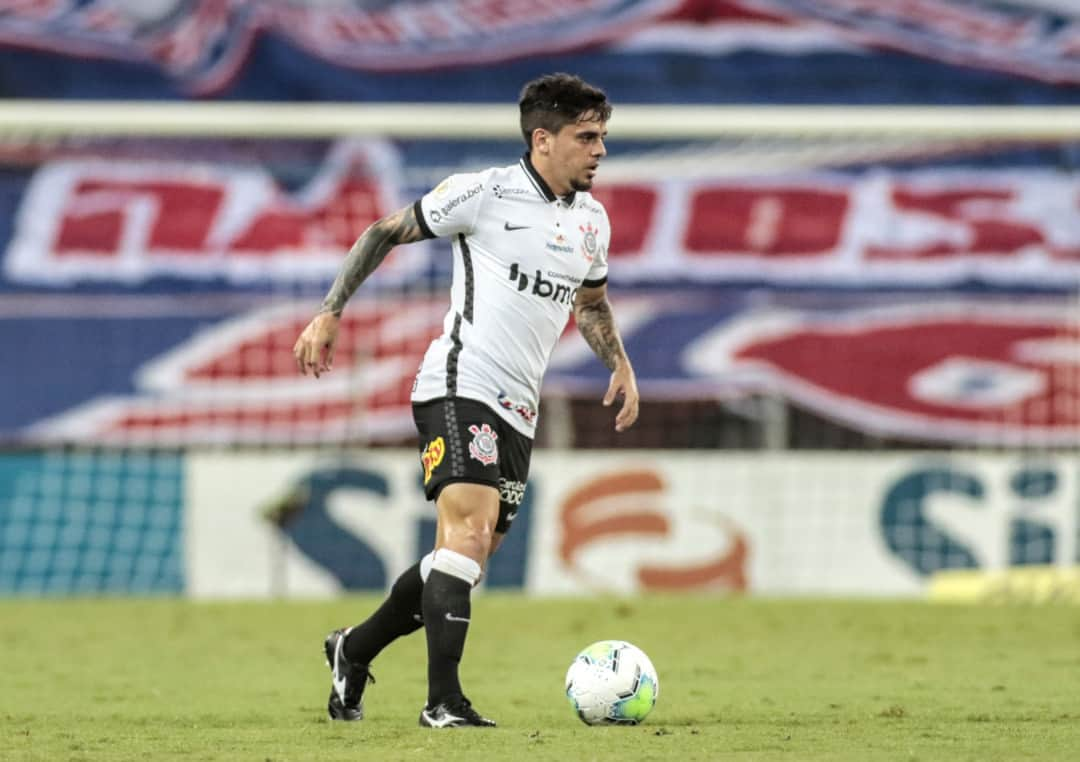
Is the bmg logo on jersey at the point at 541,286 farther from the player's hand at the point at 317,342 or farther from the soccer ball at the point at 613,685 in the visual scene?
the soccer ball at the point at 613,685

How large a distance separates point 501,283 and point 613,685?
151cm

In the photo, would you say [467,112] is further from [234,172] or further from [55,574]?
[55,574]

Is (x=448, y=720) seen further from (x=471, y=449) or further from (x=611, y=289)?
(x=611, y=289)

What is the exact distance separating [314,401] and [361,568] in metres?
1.70

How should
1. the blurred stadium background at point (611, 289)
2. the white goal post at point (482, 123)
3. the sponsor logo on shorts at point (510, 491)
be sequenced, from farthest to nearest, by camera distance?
1. the white goal post at point (482, 123)
2. the blurred stadium background at point (611, 289)
3. the sponsor logo on shorts at point (510, 491)

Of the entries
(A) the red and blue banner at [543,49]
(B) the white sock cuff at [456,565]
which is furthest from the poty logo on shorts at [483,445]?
(A) the red and blue banner at [543,49]

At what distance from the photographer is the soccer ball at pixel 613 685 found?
24.1 ft

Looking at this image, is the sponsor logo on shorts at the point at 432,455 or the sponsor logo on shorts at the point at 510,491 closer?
the sponsor logo on shorts at the point at 432,455

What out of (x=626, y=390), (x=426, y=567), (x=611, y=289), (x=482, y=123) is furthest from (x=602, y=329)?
(x=611, y=289)

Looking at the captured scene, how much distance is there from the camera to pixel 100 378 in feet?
57.2

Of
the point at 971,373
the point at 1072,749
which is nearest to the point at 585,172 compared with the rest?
the point at 1072,749

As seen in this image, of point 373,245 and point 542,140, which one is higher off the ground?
point 542,140

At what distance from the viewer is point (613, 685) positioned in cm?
734

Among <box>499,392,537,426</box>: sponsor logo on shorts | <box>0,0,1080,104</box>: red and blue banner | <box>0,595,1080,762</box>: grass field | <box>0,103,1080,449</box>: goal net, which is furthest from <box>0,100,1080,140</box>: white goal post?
<box>499,392,537,426</box>: sponsor logo on shorts
